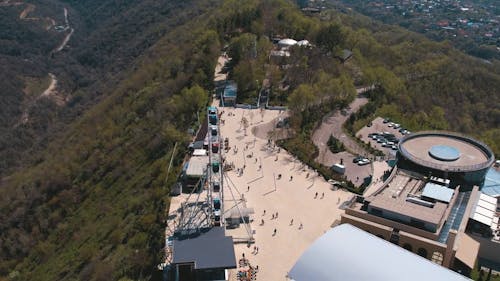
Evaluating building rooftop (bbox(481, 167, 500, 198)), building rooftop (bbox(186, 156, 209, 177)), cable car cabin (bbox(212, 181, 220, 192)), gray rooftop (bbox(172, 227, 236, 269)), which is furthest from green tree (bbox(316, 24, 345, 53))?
gray rooftop (bbox(172, 227, 236, 269))

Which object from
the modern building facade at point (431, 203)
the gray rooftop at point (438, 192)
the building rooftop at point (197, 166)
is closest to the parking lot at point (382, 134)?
the modern building facade at point (431, 203)

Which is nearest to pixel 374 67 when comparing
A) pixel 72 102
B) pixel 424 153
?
pixel 424 153

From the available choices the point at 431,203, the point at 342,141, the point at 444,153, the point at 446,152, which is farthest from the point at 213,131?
the point at 446,152

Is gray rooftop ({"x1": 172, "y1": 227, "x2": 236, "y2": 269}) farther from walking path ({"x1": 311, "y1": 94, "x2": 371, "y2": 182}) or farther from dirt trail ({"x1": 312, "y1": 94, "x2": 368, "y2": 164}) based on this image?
dirt trail ({"x1": 312, "y1": 94, "x2": 368, "y2": 164})

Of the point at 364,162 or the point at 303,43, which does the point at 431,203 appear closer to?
the point at 364,162

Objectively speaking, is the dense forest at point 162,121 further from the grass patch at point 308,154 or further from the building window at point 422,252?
the building window at point 422,252

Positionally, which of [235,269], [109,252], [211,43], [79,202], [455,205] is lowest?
[79,202]

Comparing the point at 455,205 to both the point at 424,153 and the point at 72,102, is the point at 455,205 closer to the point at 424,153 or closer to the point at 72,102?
the point at 424,153
